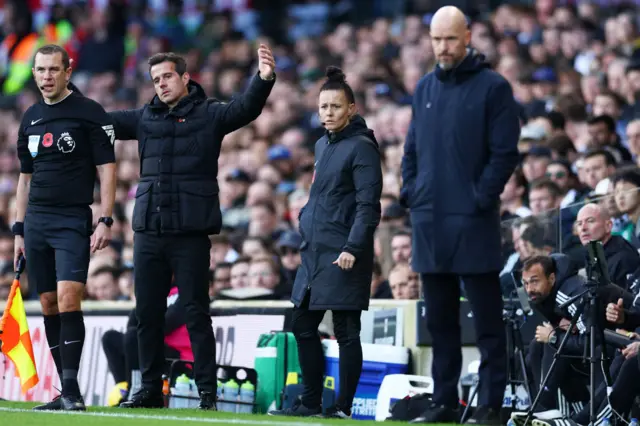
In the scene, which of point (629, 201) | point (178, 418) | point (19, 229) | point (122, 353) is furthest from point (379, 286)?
point (178, 418)

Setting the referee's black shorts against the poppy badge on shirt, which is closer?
the referee's black shorts

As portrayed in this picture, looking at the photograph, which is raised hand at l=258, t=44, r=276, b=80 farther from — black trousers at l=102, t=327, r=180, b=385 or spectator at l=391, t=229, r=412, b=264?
black trousers at l=102, t=327, r=180, b=385

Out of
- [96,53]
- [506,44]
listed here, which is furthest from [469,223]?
[96,53]

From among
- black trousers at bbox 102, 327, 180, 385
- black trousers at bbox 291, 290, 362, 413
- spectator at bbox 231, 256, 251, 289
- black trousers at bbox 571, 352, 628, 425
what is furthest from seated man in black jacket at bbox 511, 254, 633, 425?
spectator at bbox 231, 256, 251, 289

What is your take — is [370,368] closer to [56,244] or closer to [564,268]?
[564,268]

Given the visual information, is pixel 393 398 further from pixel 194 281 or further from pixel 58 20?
pixel 58 20

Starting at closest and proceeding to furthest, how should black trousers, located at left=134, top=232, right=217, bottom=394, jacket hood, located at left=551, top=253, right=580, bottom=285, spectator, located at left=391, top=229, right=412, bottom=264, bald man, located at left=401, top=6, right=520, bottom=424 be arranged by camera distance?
bald man, located at left=401, top=6, right=520, bottom=424 < black trousers, located at left=134, top=232, right=217, bottom=394 < jacket hood, located at left=551, top=253, right=580, bottom=285 < spectator, located at left=391, top=229, right=412, bottom=264

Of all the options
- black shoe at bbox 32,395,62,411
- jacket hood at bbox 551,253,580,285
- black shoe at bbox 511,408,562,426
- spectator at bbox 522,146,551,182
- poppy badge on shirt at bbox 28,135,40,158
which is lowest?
black shoe at bbox 32,395,62,411

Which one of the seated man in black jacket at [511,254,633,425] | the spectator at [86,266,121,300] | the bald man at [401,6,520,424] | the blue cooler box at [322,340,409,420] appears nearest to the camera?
the bald man at [401,6,520,424]

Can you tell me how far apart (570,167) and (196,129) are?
4.48 m

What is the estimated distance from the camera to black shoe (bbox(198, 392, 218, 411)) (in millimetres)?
9273

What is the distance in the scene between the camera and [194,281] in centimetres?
935

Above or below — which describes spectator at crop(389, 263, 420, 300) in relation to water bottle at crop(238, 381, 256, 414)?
above

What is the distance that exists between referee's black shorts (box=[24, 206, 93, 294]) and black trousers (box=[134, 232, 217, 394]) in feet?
1.68
